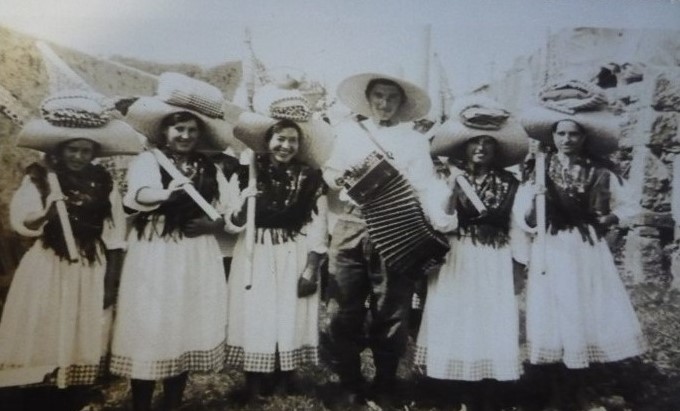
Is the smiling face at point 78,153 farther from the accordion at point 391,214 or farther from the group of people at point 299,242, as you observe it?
the accordion at point 391,214

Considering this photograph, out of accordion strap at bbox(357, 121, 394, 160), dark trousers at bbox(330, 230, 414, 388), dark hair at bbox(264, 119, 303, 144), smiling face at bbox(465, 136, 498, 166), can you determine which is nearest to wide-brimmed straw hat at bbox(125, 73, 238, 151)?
dark hair at bbox(264, 119, 303, 144)

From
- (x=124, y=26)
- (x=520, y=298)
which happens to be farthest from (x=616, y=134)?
(x=124, y=26)

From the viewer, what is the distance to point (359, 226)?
2.62 meters

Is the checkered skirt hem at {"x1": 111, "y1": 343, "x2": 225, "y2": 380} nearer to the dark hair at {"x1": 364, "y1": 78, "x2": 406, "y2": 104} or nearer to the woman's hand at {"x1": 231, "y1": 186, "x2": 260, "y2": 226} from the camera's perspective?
the woman's hand at {"x1": 231, "y1": 186, "x2": 260, "y2": 226}

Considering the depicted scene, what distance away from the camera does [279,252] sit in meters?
2.61

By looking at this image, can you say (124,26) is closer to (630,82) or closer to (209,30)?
(209,30)

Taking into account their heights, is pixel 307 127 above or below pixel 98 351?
above

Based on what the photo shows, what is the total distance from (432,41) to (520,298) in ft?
3.98

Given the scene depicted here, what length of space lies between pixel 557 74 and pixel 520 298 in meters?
1.03

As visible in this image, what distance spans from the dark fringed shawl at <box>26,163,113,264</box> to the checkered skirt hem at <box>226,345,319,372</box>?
70cm

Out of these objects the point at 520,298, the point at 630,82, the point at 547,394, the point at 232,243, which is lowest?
the point at 547,394

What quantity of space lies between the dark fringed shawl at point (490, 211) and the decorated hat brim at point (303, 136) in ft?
2.01

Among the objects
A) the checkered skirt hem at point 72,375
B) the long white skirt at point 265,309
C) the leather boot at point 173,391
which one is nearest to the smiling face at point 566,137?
the long white skirt at point 265,309

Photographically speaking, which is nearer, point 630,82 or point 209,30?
point 209,30
